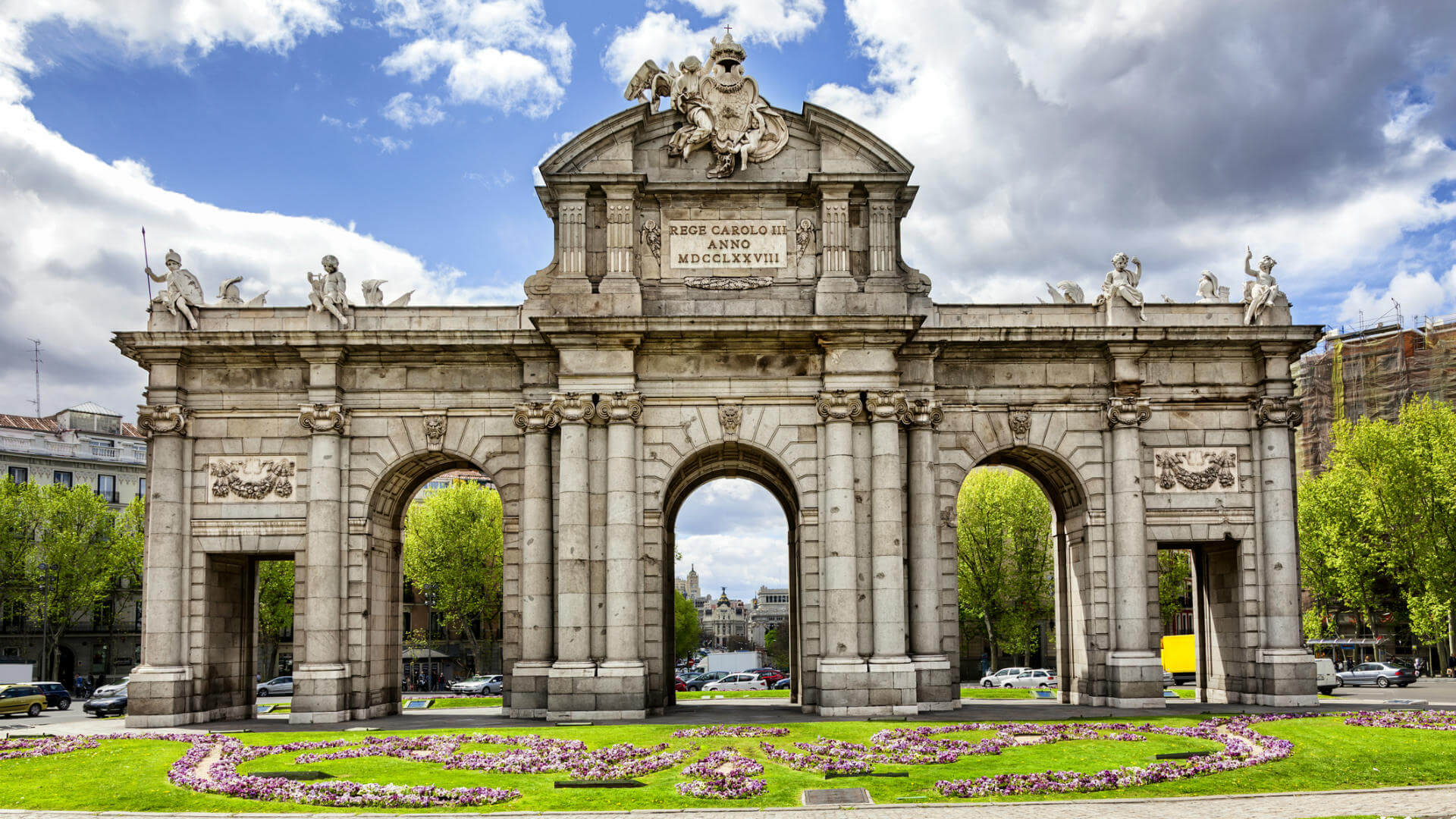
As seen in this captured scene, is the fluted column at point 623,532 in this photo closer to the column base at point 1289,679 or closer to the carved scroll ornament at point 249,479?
the carved scroll ornament at point 249,479

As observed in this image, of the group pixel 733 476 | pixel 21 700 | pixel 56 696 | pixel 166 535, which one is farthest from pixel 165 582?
pixel 56 696

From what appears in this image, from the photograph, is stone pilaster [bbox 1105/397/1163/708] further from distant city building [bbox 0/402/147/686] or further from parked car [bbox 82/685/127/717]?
distant city building [bbox 0/402/147/686]

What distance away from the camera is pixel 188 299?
38.8 meters

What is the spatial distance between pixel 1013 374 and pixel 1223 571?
9679 mm

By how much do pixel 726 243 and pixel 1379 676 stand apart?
4388 cm

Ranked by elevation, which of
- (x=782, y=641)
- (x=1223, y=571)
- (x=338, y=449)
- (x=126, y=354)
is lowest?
(x=782, y=641)

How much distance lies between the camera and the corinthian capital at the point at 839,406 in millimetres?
36938

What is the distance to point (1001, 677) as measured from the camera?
207 feet

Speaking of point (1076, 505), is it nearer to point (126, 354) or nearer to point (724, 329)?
point (724, 329)

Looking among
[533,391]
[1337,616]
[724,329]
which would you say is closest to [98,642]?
[533,391]

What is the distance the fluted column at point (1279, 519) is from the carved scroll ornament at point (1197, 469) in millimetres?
978

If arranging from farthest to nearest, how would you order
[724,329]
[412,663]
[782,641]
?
[782,641] < [412,663] < [724,329]

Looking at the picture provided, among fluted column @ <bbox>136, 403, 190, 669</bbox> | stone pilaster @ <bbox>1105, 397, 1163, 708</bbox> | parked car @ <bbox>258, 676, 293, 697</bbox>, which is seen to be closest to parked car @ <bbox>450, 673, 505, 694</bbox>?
parked car @ <bbox>258, 676, 293, 697</bbox>

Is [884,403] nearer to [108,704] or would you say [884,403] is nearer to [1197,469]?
[1197,469]
